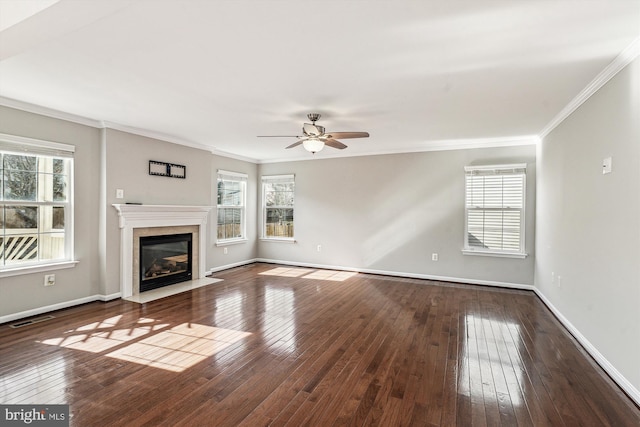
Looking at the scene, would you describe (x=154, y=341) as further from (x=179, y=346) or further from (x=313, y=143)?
(x=313, y=143)

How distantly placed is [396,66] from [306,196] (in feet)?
15.3

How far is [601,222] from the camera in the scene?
282cm

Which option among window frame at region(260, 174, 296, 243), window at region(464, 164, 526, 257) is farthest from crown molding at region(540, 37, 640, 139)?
window frame at region(260, 174, 296, 243)

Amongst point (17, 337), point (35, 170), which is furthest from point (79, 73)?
point (17, 337)

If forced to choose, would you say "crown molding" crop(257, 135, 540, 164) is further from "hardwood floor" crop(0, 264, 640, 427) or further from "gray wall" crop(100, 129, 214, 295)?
"gray wall" crop(100, 129, 214, 295)

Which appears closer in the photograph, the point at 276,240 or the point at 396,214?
the point at 396,214

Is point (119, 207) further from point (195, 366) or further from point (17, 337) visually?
point (195, 366)

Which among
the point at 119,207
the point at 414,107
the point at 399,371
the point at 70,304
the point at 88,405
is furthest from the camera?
the point at 119,207

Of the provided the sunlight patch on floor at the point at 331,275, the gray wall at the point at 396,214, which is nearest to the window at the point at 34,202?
the sunlight patch on floor at the point at 331,275

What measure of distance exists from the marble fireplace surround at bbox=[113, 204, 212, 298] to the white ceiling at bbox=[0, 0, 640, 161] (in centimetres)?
143

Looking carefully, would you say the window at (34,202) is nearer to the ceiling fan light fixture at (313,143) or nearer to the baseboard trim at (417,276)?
the ceiling fan light fixture at (313,143)

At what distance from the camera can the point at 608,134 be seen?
2.72 metres

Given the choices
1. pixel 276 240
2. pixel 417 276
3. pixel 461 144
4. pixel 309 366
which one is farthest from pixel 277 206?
pixel 309 366

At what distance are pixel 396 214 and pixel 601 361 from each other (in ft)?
12.5
